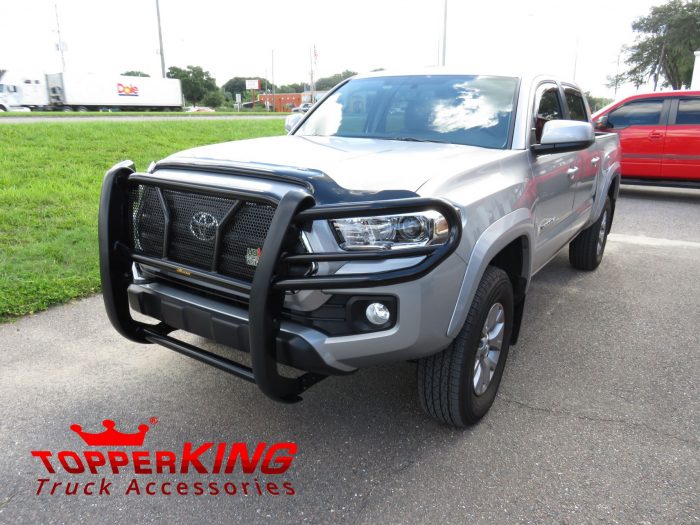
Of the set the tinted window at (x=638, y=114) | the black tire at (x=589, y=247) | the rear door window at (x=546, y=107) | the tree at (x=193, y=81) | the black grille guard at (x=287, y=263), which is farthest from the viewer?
the tree at (x=193, y=81)

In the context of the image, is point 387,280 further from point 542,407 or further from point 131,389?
point 131,389

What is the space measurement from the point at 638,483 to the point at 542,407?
2.26ft

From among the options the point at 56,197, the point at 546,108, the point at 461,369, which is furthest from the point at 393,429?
the point at 56,197

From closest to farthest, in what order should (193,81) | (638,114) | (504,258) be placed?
(504,258), (638,114), (193,81)

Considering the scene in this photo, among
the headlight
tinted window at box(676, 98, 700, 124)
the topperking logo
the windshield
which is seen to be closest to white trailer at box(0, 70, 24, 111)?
tinted window at box(676, 98, 700, 124)

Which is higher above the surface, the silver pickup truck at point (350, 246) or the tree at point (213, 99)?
the tree at point (213, 99)

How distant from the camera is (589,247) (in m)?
5.56

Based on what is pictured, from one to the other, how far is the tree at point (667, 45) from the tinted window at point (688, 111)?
3285 cm

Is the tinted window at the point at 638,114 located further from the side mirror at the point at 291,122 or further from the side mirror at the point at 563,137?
the side mirror at the point at 563,137

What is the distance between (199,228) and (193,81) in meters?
81.8

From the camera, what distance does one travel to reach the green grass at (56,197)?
15.6 ft

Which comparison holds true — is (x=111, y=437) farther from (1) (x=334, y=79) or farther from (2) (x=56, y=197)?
(1) (x=334, y=79)

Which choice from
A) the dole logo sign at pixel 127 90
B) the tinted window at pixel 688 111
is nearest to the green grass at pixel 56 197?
the tinted window at pixel 688 111

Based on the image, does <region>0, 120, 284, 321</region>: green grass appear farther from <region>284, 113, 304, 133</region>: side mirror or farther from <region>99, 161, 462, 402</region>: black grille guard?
<region>99, 161, 462, 402</region>: black grille guard
